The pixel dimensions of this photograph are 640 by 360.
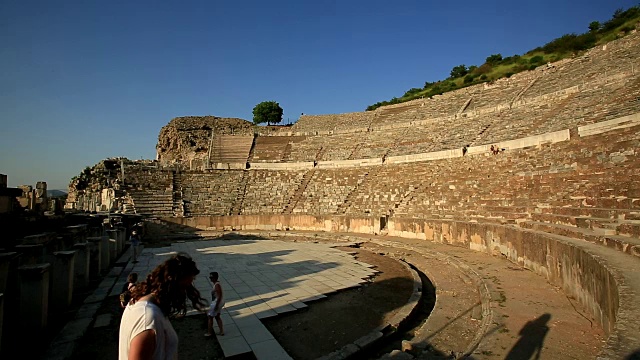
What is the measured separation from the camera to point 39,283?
209 inches

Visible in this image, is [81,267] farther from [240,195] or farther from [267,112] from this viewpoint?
[267,112]

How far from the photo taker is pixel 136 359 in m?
1.75

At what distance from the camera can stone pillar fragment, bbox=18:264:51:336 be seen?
5.17 meters

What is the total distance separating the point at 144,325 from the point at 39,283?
5167 millimetres

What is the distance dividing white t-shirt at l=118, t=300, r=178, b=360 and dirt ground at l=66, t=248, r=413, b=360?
3502 mm

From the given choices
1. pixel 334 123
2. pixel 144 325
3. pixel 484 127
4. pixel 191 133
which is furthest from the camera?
A: pixel 191 133

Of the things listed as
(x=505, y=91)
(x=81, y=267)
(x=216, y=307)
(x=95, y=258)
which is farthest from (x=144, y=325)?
(x=505, y=91)

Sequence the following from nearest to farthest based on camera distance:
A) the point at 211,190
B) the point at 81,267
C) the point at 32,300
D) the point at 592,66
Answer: the point at 32,300, the point at 81,267, the point at 592,66, the point at 211,190

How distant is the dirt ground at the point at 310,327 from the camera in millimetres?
5070

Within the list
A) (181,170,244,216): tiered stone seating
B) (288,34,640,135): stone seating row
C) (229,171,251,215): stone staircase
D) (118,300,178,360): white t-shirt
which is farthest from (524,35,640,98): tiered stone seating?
(118,300,178,360): white t-shirt

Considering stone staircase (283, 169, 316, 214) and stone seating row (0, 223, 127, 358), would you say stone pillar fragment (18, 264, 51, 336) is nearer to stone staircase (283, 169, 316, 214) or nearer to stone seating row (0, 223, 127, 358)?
stone seating row (0, 223, 127, 358)

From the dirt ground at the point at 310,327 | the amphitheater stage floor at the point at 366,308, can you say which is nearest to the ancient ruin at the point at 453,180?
the amphitheater stage floor at the point at 366,308

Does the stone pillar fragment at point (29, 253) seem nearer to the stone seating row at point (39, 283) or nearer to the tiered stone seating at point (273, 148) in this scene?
the stone seating row at point (39, 283)

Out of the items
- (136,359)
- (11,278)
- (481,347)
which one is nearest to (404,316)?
(481,347)
